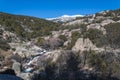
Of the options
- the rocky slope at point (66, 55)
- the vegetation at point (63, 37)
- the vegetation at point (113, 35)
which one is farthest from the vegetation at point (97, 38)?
the vegetation at point (63, 37)

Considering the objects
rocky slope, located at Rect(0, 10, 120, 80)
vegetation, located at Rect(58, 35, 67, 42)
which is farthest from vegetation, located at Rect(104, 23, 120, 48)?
vegetation, located at Rect(58, 35, 67, 42)

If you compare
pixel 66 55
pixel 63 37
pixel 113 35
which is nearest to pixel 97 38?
pixel 113 35

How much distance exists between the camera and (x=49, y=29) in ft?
424

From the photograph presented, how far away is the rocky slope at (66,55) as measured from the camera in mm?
47703

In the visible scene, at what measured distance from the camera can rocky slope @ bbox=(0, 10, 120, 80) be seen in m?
47.7

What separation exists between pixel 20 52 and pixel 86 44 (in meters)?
18.2

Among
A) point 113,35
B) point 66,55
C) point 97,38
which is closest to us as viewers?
point 66,55

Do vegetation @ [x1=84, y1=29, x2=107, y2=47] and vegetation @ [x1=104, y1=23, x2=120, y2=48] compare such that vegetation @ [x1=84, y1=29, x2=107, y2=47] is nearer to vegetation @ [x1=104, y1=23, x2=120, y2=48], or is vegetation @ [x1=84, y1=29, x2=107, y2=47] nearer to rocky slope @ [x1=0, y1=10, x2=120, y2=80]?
rocky slope @ [x1=0, y1=10, x2=120, y2=80]

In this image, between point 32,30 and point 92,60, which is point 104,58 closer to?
point 92,60

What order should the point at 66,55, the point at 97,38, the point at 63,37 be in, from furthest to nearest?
the point at 63,37 < the point at 97,38 < the point at 66,55

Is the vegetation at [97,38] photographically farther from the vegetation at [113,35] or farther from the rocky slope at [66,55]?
the vegetation at [113,35]

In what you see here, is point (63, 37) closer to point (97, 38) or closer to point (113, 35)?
point (113, 35)

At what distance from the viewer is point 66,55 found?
168 ft

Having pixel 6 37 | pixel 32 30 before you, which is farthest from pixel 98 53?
pixel 32 30
